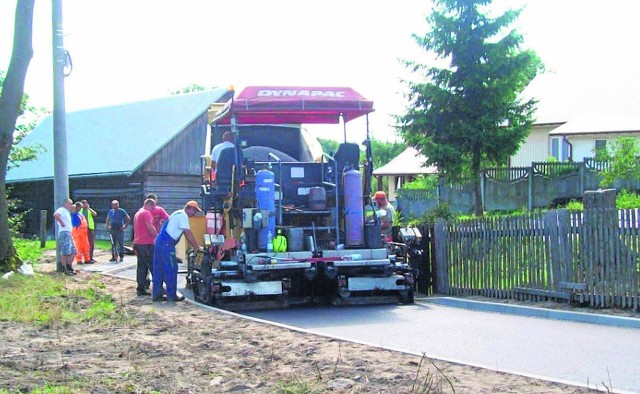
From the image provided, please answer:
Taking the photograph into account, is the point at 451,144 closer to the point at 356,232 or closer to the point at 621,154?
the point at 621,154

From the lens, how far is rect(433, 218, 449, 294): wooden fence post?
48.0 ft

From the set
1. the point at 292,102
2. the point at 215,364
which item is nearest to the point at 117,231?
the point at 292,102

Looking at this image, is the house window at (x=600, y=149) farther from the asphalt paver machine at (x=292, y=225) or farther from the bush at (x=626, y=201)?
the asphalt paver machine at (x=292, y=225)

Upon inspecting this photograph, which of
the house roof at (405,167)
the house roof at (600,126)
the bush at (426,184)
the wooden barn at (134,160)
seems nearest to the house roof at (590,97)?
the house roof at (600,126)

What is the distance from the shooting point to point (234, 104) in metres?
13.4

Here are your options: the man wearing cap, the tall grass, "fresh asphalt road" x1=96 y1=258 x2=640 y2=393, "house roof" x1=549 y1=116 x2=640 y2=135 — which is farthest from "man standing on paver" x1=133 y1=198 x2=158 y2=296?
"house roof" x1=549 y1=116 x2=640 y2=135

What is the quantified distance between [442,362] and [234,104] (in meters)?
6.80

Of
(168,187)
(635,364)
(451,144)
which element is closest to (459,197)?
(451,144)

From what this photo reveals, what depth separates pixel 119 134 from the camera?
39406mm

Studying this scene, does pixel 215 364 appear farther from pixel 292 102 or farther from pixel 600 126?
pixel 600 126

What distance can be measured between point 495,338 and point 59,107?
12.4 meters

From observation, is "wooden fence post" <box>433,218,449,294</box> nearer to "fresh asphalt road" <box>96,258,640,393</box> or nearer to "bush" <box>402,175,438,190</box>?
"fresh asphalt road" <box>96,258,640,393</box>

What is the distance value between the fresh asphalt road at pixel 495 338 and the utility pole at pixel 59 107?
27.0 feet

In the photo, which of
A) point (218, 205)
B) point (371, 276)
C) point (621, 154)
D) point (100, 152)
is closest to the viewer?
point (371, 276)
